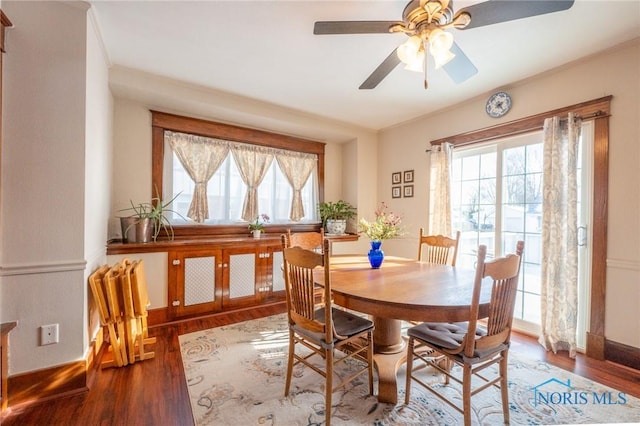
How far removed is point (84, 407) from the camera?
170 centimetres

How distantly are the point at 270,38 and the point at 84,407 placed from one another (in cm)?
288

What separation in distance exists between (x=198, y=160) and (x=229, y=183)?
1.62 ft

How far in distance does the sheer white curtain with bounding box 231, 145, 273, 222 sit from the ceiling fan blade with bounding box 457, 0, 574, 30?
303cm

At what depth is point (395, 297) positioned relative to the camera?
1.52 m

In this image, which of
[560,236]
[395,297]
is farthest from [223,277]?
[560,236]

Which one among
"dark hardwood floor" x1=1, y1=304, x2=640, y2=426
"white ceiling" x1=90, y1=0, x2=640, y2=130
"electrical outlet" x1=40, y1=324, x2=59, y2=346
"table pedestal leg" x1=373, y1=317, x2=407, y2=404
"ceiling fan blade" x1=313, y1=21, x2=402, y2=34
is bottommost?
"dark hardwood floor" x1=1, y1=304, x2=640, y2=426

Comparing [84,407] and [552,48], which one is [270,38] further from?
[84,407]

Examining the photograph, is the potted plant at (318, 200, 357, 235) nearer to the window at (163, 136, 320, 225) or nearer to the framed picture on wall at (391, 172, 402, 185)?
the window at (163, 136, 320, 225)

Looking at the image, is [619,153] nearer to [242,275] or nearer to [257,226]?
[257,226]

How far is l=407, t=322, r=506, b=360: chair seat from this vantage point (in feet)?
4.96

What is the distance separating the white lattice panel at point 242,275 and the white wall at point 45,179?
1.55 metres

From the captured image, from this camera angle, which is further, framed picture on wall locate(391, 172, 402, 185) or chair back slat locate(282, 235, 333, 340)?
framed picture on wall locate(391, 172, 402, 185)

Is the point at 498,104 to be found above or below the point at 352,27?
above

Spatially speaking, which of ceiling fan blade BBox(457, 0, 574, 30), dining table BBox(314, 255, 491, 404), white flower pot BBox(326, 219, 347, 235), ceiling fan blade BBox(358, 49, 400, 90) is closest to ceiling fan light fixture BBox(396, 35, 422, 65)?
ceiling fan blade BBox(358, 49, 400, 90)
